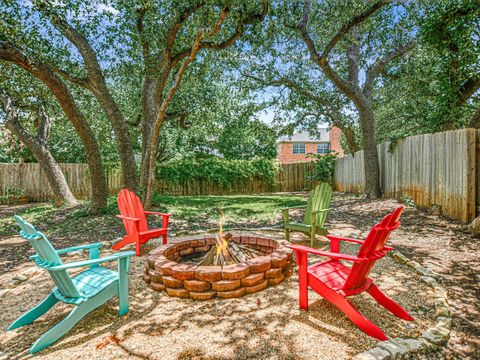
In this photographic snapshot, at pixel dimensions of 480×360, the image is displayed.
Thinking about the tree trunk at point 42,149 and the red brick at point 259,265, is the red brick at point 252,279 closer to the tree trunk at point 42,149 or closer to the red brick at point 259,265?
the red brick at point 259,265

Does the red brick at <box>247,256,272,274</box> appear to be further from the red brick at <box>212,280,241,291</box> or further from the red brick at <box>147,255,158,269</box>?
the red brick at <box>147,255,158,269</box>

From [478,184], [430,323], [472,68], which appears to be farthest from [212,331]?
[472,68]

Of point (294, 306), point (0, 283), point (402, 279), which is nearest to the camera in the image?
point (294, 306)

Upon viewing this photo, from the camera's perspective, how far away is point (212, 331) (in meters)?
2.19

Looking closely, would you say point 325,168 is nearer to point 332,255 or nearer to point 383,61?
point 383,61

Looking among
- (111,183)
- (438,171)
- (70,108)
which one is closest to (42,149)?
(70,108)

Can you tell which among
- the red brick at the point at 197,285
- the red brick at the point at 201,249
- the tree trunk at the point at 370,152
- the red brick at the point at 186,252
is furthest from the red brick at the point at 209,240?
the tree trunk at the point at 370,152

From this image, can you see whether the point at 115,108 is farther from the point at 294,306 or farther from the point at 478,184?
the point at 478,184

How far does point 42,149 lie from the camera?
885cm

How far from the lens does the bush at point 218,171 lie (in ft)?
45.2

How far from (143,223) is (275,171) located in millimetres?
11406

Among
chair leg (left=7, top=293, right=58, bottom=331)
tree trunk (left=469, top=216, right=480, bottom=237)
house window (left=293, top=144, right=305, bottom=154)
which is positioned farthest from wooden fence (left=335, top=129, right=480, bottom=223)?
house window (left=293, top=144, right=305, bottom=154)

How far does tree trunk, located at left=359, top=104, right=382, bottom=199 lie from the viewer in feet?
28.3

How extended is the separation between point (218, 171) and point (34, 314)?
12191 mm
